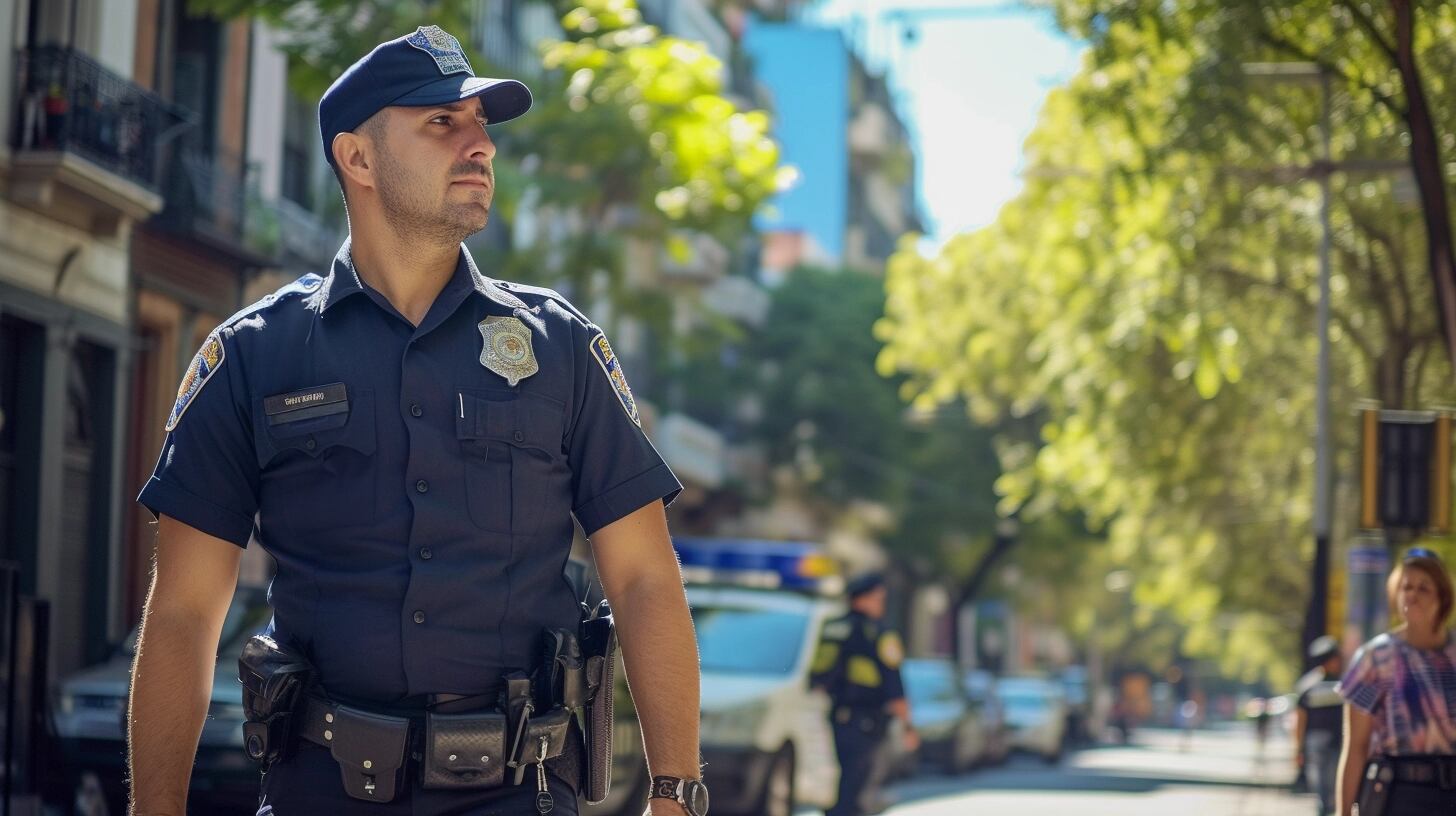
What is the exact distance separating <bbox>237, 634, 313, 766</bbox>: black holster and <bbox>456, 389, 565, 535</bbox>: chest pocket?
0.35 m

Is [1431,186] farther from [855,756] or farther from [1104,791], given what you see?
[1104,791]

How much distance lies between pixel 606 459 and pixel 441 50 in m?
0.70

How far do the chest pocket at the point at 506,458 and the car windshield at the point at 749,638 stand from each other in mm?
14111

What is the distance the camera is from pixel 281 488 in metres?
3.87

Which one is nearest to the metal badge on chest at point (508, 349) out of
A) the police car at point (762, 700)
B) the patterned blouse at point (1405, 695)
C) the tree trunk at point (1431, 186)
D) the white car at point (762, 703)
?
the patterned blouse at point (1405, 695)

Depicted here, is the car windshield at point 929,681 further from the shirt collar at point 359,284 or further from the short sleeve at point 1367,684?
the shirt collar at point 359,284

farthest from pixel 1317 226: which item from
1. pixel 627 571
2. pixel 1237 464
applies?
pixel 627 571

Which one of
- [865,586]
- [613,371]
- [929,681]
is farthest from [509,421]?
[929,681]

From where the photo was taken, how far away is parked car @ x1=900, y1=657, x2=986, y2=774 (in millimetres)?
31594

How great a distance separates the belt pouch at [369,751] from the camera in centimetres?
369

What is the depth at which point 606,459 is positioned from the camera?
3.96 metres

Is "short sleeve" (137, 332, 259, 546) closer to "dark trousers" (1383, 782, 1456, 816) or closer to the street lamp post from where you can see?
"dark trousers" (1383, 782, 1456, 816)

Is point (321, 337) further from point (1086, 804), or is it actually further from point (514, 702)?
point (1086, 804)

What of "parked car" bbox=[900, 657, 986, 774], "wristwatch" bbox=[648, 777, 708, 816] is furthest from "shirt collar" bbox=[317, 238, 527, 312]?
"parked car" bbox=[900, 657, 986, 774]
